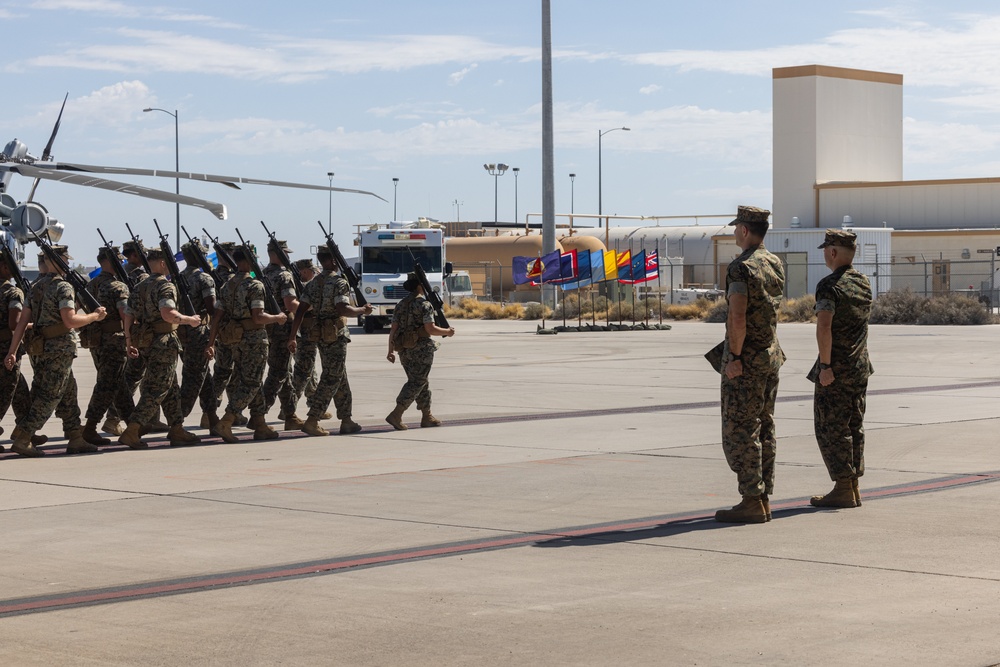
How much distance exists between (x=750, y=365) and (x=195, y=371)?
679 cm

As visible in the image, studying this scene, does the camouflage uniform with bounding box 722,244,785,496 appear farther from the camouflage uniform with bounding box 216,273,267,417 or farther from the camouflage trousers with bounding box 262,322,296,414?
the camouflage trousers with bounding box 262,322,296,414

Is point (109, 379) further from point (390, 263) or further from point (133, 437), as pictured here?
point (390, 263)

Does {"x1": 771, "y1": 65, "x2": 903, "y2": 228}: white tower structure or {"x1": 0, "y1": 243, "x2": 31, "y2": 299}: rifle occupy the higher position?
{"x1": 771, "y1": 65, "x2": 903, "y2": 228}: white tower structure

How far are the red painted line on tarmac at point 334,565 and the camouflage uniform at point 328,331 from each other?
17.6 feet

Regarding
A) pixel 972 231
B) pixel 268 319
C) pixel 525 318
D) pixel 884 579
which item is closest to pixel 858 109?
pixel 972 231

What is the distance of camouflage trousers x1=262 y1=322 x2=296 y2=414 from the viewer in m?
14.0

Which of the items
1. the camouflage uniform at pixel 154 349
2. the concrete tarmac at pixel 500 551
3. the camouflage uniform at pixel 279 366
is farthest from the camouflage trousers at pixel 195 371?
the camouflage uniform at pixel 154 349

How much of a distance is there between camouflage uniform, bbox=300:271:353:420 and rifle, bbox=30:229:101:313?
6.41 ft

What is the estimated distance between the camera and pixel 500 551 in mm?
7383

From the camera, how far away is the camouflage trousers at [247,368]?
12742mm

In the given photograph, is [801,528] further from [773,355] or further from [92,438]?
[92,438]

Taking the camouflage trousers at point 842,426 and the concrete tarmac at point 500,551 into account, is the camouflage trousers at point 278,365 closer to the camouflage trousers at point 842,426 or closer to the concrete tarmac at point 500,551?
the concrete tarmac at point 500,551

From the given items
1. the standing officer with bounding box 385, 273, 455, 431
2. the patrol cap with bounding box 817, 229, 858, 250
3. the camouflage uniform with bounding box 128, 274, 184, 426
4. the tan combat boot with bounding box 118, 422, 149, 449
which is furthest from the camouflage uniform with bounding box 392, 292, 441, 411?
the patrol cap with bounding box 817, 229, 858, 250

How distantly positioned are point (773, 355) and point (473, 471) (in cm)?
317
